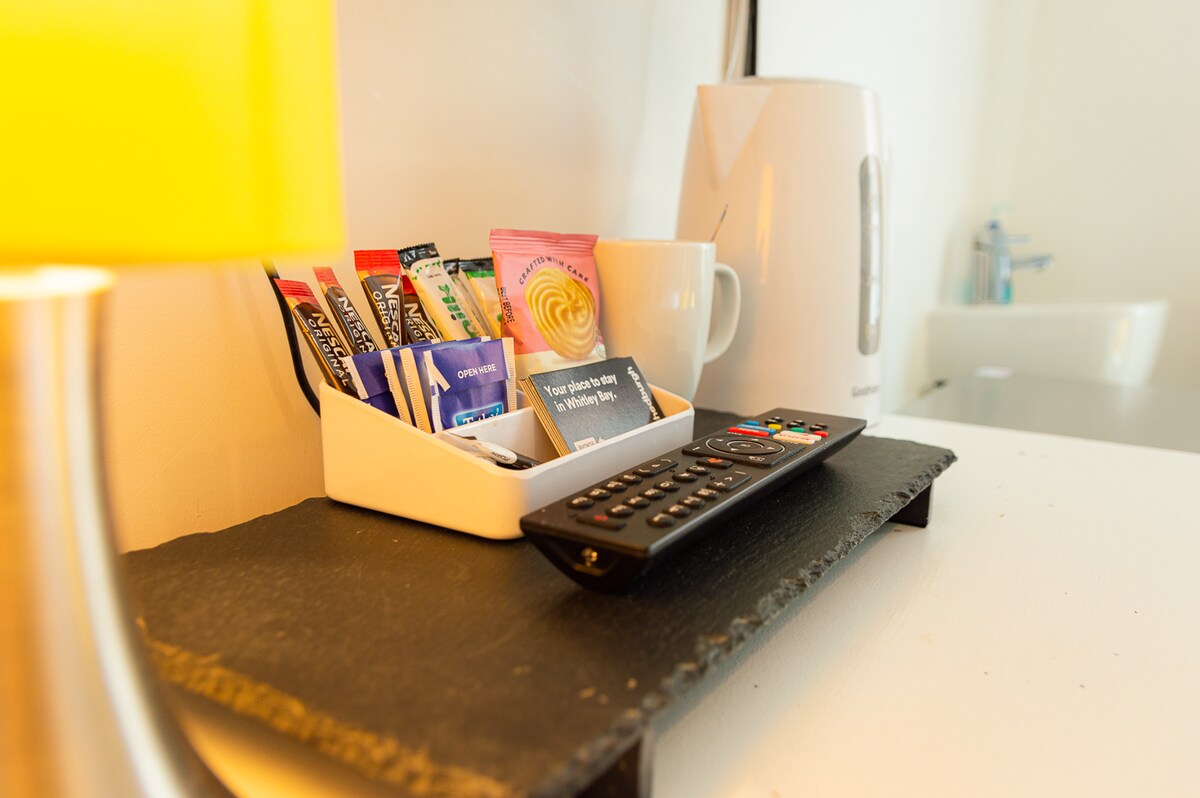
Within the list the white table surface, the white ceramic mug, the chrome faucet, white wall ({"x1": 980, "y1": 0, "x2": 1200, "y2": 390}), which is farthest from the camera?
white wall ({"x1": 980, "y1": 0, "x2": 1200, "y2": 390})

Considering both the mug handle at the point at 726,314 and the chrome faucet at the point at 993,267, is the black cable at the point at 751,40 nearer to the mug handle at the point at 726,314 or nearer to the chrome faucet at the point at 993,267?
the mug handle at the point at 726,314

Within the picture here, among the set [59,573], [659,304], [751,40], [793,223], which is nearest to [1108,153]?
[751,40]

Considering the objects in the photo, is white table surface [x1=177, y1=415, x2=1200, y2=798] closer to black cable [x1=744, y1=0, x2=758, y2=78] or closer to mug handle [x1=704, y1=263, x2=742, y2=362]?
mug handle [x1=704, y1=263, x2=742, y2=362]

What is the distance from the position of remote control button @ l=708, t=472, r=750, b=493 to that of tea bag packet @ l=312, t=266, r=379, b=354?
22cm

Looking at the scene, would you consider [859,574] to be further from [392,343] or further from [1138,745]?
[392,343]

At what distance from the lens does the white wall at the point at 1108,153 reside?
2162 mm

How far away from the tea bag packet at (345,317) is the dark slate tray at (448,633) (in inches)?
3.7

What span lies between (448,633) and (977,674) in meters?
0.25

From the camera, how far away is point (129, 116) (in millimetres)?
180

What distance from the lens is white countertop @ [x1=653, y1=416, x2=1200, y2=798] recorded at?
12.8 inches

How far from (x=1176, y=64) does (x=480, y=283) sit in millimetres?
2302

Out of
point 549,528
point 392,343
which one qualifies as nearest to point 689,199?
point 392,343

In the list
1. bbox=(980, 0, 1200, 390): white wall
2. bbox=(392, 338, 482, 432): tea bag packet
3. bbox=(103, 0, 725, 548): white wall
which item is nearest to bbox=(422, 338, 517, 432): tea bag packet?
bbox=(392, 338, 482, 432): tea bag packet

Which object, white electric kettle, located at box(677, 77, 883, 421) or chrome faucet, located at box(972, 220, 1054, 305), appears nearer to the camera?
white electric kettle, located at box(677, 77, 883, 421)
